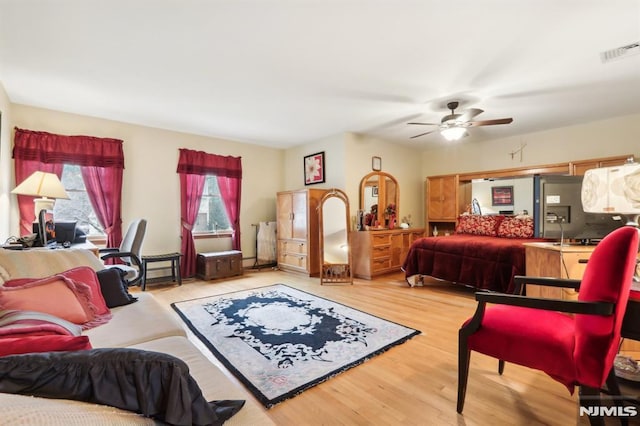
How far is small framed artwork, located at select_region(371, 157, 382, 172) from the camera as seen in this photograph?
5357mm

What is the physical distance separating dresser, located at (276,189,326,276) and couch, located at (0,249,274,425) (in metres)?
2.97

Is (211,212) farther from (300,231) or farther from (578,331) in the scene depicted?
(578,331)

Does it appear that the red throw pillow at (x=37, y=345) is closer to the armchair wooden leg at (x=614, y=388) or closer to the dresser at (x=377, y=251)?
the armchair wooden leg at (x=614, y=388)

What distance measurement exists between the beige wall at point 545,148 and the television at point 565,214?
3284mm

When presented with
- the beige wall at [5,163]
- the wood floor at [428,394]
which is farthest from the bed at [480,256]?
the beige wall at [5,163]

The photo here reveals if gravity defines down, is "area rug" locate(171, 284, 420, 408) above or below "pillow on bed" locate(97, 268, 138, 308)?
below

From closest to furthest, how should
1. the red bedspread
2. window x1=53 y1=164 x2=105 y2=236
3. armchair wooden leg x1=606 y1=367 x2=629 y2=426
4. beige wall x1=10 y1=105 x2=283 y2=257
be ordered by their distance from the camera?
armchair wooden leg x1=606 y1=367 x2=629 y2=426 → the red bedspread → beige wall x1=10 y1=105 x2=283 y2=257 → window x1=53 y1=164 x2=105 y2=236

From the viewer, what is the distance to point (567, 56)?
2539 millimetres

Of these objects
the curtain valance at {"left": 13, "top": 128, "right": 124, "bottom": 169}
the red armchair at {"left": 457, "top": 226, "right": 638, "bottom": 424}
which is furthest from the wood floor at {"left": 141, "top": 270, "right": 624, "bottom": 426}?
the curtain valance at {"left": 13, "top": 128, "right": 124, "bottom": 169}

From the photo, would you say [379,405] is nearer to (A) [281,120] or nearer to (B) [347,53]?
(B) [347,53]

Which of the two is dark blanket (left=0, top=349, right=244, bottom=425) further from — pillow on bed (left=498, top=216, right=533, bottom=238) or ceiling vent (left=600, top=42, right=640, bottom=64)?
pillow on bed (left=498, top=216, right=533, bottom=238)

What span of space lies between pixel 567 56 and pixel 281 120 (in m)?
3.25

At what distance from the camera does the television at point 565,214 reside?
81.4 inches

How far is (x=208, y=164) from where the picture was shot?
5.02 meters
